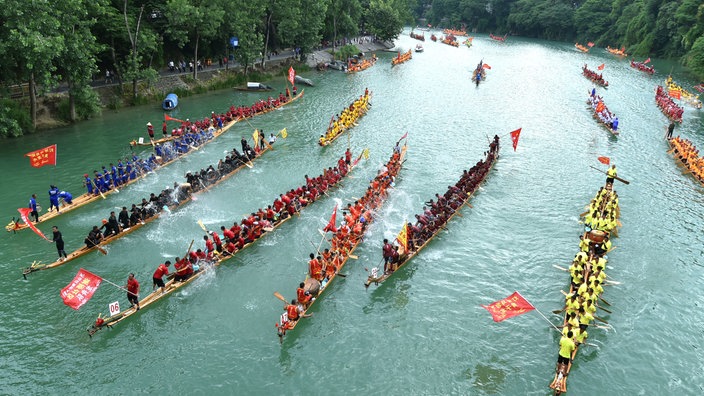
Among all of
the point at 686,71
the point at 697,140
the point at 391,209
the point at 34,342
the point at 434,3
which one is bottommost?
the point at 34,342

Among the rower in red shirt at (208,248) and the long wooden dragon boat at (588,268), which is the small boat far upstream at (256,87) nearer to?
the rower in red shirt at (208,248)

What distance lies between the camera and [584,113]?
162ft

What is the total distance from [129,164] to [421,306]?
65.1ft

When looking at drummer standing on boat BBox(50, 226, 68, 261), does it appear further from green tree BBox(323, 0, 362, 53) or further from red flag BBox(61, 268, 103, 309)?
green tree BBox(323, 0, 362, 53)

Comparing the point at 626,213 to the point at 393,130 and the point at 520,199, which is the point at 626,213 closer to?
the point at 520,199

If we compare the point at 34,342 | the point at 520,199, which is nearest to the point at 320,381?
the point at 34,342

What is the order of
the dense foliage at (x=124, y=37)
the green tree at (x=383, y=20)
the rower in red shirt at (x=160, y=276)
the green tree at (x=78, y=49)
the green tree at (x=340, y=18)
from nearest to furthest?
1. the rower in red shirt at (x=160, y=276)
2. the dense foliage at (x=124, y=37)
3. the green tree at (x=78, y=49)
4. the green tree at (x=340, y=18)
5. the green tree at (x=383, y=20)

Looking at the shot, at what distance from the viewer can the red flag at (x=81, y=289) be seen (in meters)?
Result: 15.4

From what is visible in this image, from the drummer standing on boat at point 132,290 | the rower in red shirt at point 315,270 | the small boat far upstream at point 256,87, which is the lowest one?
the drummer standing on boat at point 132,290

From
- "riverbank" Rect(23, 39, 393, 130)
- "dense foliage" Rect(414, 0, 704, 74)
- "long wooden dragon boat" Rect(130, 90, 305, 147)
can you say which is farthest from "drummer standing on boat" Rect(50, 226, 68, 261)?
"dense foliage" Rect(414, 0, 704, 74)

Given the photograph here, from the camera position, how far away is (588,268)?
19.3 metres

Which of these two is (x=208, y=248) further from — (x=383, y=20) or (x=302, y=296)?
(x=383, y=20)

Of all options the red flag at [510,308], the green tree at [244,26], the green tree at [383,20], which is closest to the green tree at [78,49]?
the green tree at [244,26]

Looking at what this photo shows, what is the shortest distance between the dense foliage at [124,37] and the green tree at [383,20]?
16.0m
